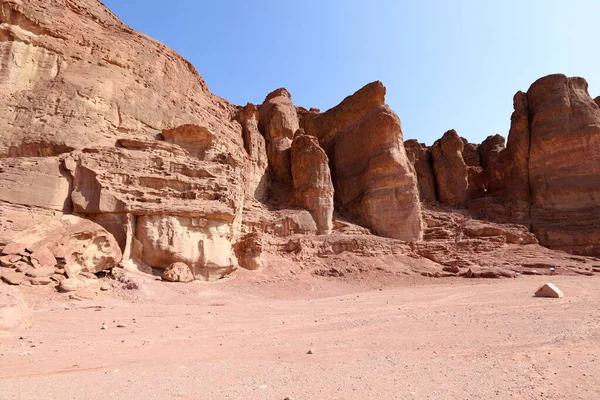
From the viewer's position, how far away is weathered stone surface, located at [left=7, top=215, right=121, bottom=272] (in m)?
10.8

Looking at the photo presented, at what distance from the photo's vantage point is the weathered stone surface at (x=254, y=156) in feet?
86.5

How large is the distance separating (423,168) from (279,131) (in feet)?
60.7

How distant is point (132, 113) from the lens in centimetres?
1872

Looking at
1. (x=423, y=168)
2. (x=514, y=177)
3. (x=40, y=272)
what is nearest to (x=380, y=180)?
(x=423, y=168)

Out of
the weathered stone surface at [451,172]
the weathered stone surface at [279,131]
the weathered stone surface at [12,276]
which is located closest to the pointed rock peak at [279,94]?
the weathered stone surface at [279,131]

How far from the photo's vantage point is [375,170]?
1080 inches

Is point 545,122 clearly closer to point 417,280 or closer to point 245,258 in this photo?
point 417,280

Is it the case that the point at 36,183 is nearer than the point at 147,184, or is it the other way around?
the point at 36,183

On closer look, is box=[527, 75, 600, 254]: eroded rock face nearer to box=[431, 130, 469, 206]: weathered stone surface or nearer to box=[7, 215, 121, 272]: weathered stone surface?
box=[431, 130, 469, 206]: weathered stone surface

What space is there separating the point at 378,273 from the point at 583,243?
20103 millimetres

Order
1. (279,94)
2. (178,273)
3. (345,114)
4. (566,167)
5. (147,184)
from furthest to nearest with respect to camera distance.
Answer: (279,94), (345,114), (566,167), (147,184), (178,273)

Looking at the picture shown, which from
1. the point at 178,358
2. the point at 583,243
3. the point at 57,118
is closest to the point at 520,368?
the point at 178,358

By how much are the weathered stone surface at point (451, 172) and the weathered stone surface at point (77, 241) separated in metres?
33.9

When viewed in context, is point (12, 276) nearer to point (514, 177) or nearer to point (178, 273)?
point (178, 273)
